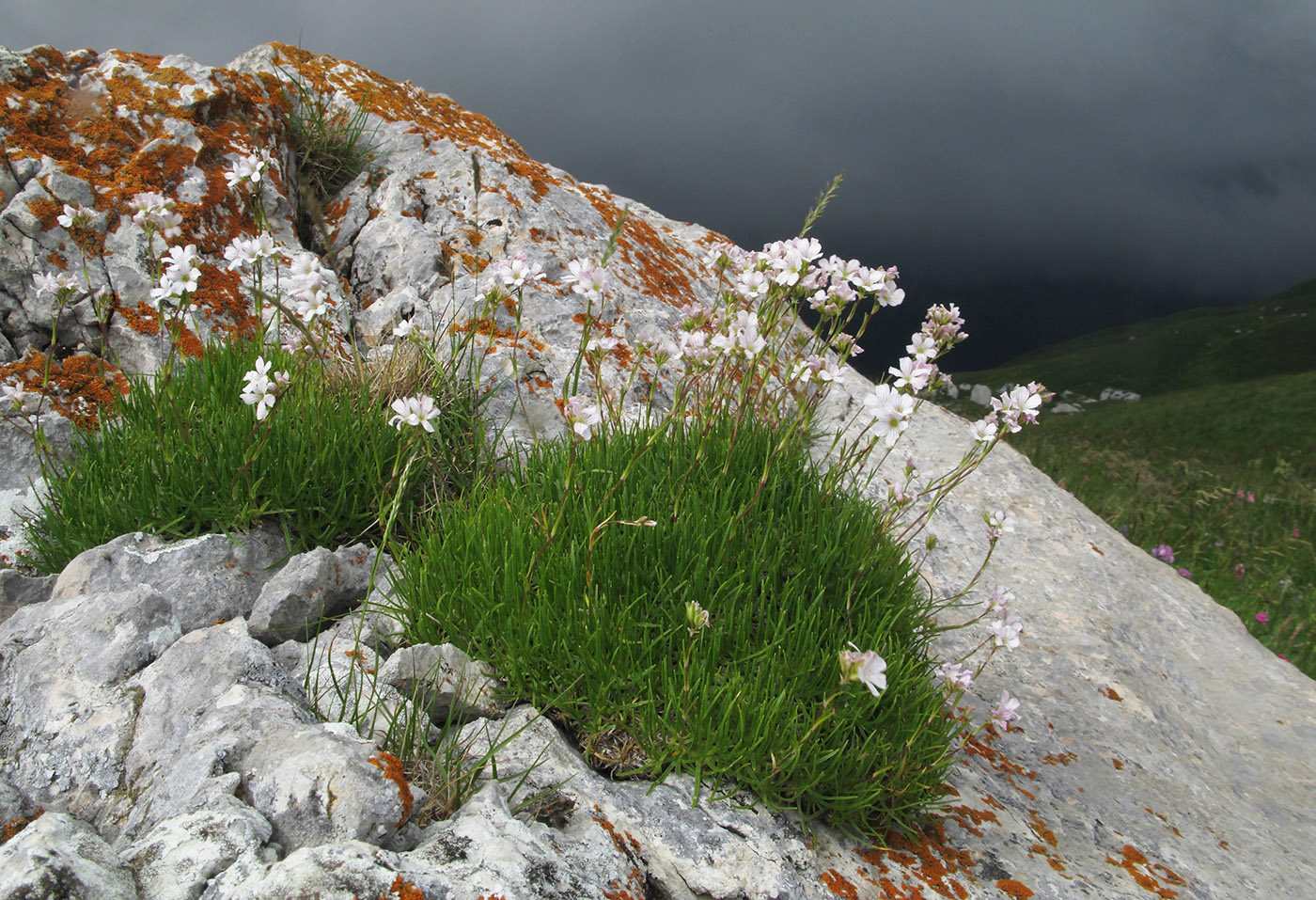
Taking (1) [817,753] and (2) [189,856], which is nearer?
(2) [189,856]

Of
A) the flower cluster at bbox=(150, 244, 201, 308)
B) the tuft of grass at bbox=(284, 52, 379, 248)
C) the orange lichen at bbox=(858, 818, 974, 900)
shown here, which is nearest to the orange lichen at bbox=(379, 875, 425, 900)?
the orange lichen at bbox=(858, 818, 974, 900)

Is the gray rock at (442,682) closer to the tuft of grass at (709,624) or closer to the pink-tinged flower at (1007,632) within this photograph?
the tuft of grass at (709,624)

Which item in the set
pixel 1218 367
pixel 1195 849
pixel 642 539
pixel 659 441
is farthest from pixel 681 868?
pixel 1218 367

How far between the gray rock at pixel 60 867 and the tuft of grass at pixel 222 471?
2.00 metres

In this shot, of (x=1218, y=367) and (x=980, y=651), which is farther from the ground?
(x=1218, y=367)

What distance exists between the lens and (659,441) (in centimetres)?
423

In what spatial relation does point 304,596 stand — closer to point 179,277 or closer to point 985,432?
point 179,277

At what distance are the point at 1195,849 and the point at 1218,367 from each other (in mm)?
151695

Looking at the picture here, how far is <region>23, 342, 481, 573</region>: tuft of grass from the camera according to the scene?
13.0ft

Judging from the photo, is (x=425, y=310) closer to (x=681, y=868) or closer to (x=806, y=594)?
(x=806, y=594)

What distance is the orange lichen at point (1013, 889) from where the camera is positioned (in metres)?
2.73

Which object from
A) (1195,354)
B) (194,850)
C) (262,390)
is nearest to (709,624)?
(194,850)

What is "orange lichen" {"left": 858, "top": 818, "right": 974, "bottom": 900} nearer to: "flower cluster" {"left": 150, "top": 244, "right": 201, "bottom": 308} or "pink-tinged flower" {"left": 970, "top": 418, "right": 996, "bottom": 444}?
"pink-tinged flower" {"left": 970, "top": 418, "right": 996, "bottom": 444}

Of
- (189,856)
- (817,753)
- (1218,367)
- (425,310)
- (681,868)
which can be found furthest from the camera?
(1218,367)
